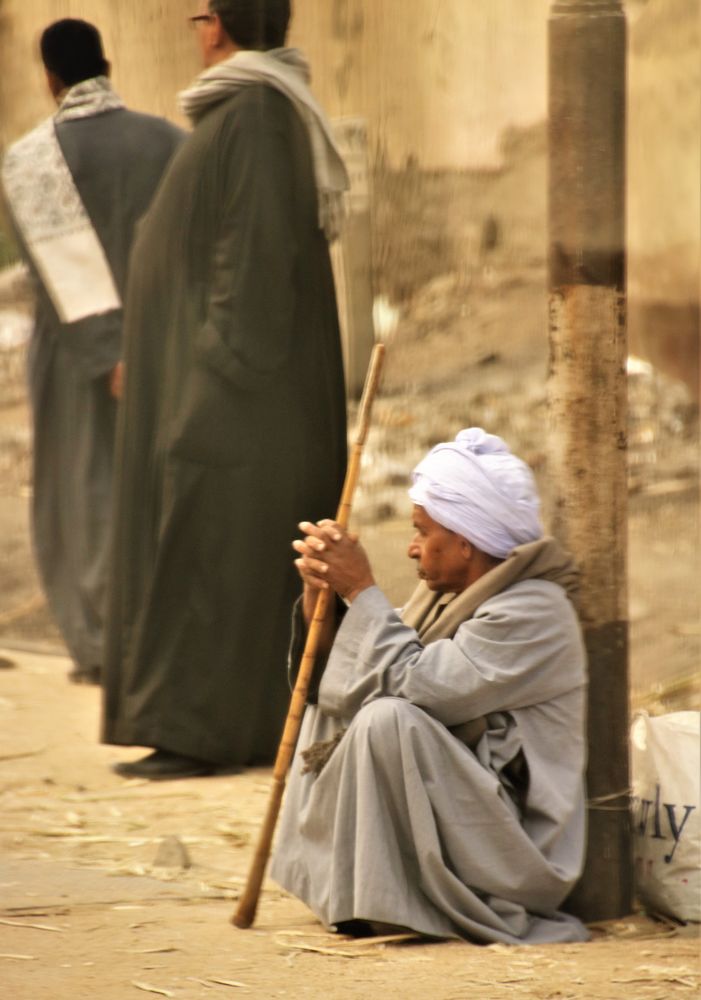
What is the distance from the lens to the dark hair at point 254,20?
5297 mm

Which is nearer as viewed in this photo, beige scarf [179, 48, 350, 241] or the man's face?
the man's face

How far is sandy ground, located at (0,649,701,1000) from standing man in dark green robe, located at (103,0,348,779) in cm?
21

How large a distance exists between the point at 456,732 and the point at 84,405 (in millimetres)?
2819

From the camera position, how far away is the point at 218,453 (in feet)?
18.0

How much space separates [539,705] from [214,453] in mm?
1739

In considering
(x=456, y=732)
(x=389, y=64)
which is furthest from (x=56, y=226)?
(x=456, y=732)

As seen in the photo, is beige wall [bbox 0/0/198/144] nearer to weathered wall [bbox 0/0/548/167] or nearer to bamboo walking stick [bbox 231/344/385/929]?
weathered wall [bbox 0/0/548/167]

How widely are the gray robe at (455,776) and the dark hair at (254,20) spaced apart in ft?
6.72

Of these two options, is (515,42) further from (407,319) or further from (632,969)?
(632,969)

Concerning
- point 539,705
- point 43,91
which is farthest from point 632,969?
point 43,91

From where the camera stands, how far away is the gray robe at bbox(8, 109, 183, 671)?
6.01m

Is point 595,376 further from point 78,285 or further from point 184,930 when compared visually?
point 78,285

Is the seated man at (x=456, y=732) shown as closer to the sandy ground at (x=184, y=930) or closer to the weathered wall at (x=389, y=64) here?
the sandy ground at (x=184, y=930)

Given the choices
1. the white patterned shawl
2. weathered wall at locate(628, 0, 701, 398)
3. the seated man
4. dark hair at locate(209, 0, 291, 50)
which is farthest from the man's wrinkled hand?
weathered wall at locate(628, 0, 701, 398)
